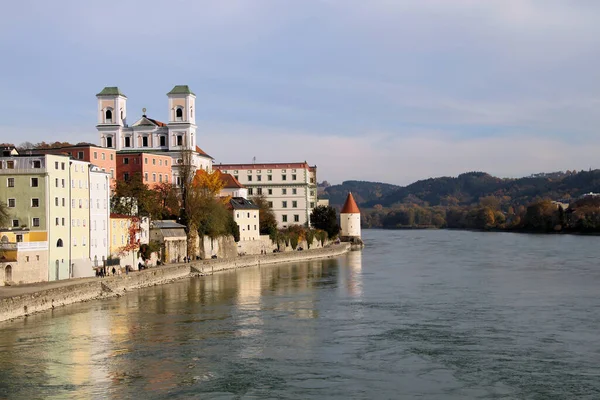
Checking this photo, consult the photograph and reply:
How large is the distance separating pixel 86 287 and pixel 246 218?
33786mm

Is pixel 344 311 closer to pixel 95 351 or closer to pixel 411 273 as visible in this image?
pixel 95 351

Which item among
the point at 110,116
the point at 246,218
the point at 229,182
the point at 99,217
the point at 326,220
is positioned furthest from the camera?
the point at 326,220

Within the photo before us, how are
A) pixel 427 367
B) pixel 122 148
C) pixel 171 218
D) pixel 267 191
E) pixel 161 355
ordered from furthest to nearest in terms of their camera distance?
pixel 267 191, pixel 122 148, pixel 171 218, pixel 161 355, pixel 427 367

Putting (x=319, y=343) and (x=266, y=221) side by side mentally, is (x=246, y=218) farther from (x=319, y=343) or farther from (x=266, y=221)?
(x=319, y=343)

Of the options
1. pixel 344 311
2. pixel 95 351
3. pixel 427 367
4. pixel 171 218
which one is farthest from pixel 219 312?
pixel 171 218

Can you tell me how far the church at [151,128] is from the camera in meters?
73.8

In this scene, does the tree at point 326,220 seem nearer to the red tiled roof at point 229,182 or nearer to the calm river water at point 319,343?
the red tiled roof at point 229,182

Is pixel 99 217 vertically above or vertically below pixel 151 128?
below

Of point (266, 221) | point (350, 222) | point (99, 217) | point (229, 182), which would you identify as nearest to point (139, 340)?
point (99, 217)

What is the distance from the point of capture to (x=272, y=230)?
246 feet

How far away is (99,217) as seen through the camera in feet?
156

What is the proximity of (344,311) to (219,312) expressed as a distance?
5.31m

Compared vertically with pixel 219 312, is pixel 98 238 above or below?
above

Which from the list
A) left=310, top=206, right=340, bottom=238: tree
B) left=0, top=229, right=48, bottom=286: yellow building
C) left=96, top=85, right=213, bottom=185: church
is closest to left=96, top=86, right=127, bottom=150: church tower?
left=96, top=85, right=213, bottom=185: church
